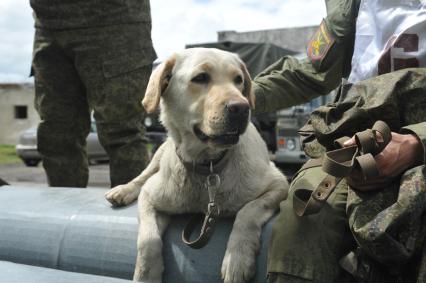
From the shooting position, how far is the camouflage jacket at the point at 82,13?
3.26 meters

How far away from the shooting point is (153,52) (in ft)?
11.5

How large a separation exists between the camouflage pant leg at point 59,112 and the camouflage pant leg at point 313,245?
222 cm

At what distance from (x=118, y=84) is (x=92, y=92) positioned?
205mm

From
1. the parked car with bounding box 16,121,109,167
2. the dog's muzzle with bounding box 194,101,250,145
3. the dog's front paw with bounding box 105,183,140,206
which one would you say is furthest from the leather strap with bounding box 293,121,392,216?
the parked car with bounding box 16,121,109,167

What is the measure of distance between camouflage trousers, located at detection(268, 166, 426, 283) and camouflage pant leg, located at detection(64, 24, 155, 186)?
1.77 metres

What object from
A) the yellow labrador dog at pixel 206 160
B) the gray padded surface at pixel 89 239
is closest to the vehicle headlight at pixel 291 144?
the gray padded surface at pixel 89 239

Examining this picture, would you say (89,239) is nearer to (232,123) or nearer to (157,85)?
(157,85)

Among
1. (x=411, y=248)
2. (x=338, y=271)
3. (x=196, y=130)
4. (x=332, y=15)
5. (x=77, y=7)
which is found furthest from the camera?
(x=77, y=7)

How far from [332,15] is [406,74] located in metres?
0.87

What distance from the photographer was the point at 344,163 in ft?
5.09

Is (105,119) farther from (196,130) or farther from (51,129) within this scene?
(196,130)

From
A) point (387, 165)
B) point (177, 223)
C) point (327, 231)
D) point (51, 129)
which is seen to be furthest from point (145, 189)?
point (51, 129)

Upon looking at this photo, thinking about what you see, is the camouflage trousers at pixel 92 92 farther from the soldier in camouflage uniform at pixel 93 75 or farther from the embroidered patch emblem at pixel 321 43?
the embroidered patch emblem at pixel 321 43

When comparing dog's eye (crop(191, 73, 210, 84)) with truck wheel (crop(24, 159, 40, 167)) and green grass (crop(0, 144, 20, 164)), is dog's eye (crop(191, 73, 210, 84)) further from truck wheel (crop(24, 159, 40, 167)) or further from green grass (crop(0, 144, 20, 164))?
green grass (crop(0, 144, 20, 164))
